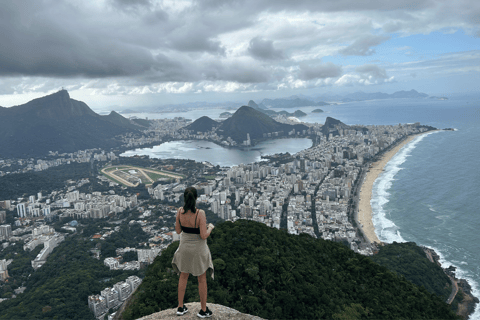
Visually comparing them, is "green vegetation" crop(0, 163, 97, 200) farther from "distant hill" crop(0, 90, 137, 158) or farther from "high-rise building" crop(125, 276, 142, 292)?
"high-rise building" crop(125, 276, 142, 292)

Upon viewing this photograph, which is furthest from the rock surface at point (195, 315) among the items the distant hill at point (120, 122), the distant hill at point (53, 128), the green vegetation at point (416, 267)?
the distant hill at point (120, 122)

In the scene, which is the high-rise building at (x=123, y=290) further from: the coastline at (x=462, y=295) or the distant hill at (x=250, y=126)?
the distant hill at (x=250, y=126)

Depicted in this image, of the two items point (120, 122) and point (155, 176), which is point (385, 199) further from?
point (120, 122)

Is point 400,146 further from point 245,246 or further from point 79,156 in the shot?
point 79,156

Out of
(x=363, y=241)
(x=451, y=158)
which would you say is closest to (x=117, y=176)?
(x=363, y=241)

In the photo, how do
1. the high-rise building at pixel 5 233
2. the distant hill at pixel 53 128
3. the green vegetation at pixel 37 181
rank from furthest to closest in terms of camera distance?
the distant hill at pixel 53 128, the green vegetation at pixel 37 181, the high-rise building at pixel 5 233

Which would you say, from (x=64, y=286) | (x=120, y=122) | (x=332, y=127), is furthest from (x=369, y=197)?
(x=120, y=122)

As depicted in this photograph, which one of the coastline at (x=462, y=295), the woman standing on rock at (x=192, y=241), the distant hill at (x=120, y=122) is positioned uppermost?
the distant hill at (x=120, y=122)
